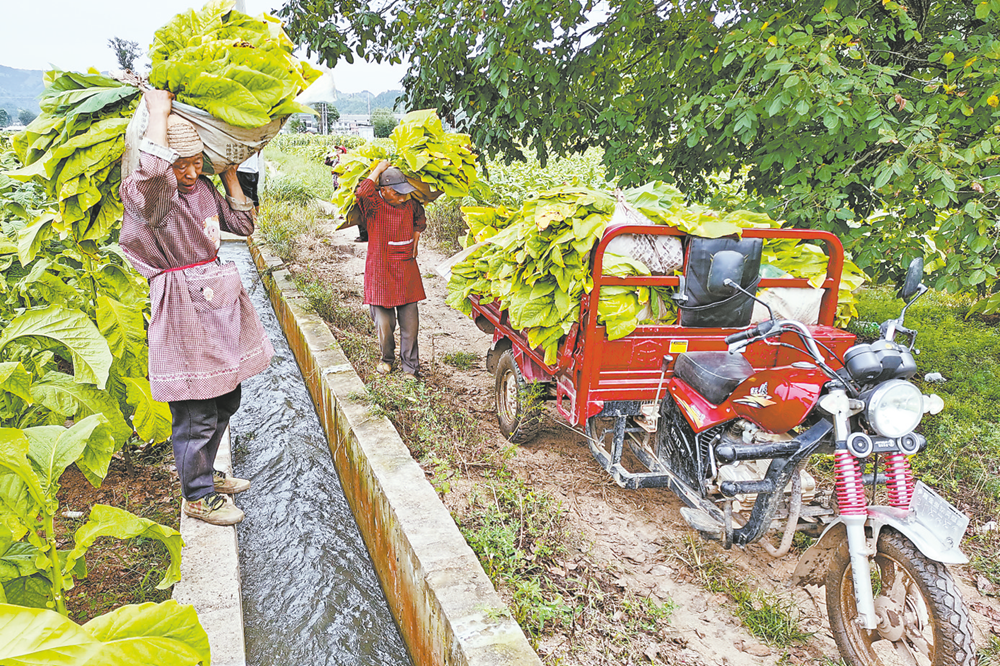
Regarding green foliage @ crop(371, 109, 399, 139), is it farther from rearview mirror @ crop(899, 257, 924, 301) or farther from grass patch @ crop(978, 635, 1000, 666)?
grass patch @ crop(978, 635, 1000, 666)

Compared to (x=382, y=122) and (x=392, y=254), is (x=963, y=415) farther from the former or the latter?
(x=382, y=122)

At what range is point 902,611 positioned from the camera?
2445mm

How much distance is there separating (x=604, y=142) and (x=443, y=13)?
174cm

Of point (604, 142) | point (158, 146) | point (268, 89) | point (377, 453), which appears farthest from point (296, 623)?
point (604, 142)

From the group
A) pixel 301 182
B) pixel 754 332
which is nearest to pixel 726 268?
pixel 754 332

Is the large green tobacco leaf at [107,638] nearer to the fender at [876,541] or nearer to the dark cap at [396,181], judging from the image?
the fender at [876,541]

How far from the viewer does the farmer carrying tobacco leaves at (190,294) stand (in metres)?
2.65

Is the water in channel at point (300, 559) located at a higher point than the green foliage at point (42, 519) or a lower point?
lower

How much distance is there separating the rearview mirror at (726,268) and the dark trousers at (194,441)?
2535 mm

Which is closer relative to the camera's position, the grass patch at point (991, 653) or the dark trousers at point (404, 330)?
the grass patch at point (991, 653)

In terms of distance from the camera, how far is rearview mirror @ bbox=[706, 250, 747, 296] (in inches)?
121

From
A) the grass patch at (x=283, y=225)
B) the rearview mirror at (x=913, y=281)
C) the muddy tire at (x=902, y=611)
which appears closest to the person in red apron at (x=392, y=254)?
the muddy tire at (x=902, y=611)

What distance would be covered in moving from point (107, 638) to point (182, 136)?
2010 mm

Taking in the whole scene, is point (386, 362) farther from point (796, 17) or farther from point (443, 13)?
point (796, 17)
